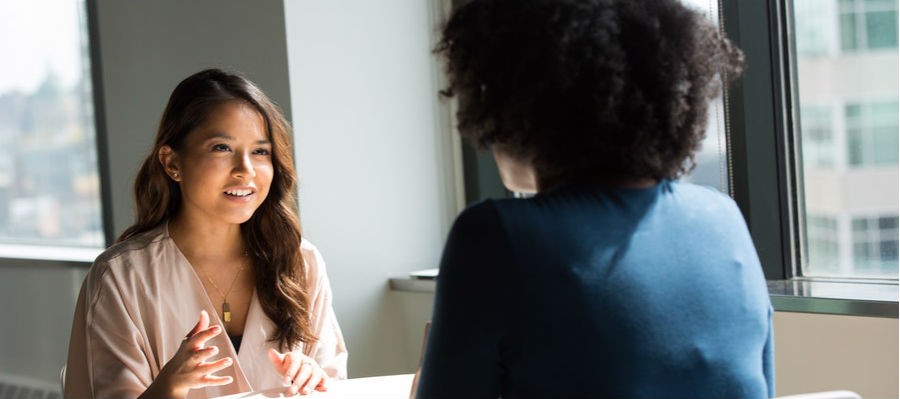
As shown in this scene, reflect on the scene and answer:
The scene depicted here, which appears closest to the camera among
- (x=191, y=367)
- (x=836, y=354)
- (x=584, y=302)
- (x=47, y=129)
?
(x=584, y=302)

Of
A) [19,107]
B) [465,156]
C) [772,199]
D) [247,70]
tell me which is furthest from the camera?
[19,107]

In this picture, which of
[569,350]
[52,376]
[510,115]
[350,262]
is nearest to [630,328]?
[569,350]

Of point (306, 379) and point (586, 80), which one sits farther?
point (306, 379)

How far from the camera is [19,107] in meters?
4.88

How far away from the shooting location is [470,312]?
3.65 ft

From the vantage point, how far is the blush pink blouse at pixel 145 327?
6.83 feet

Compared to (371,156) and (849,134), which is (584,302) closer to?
(849,134)

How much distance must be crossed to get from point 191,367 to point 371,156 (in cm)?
156

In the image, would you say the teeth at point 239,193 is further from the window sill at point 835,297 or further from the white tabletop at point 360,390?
the window sill at point 835,297

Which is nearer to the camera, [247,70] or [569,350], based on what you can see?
[569,350]

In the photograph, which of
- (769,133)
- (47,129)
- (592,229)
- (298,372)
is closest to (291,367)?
(298,372)

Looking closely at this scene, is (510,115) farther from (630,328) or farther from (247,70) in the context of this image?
(247,70)

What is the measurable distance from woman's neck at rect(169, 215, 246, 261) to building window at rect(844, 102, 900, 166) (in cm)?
146

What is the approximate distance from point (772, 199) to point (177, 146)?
56.5 inches
